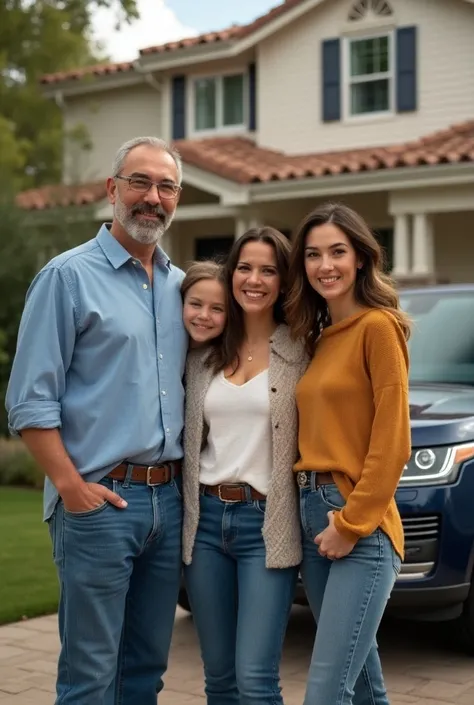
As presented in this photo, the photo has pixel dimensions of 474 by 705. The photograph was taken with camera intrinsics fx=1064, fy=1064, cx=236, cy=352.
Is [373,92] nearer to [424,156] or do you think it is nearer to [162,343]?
[424,156]

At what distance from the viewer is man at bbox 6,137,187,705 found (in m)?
3.24

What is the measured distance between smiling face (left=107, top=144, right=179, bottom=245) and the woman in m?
0.29

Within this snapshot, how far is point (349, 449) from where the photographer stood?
3.17 m

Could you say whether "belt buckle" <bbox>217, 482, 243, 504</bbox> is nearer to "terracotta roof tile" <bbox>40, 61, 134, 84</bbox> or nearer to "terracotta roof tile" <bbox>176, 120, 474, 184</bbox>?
"terracotta roof tile" <bbox>176, 120, 474, 184</bbox>

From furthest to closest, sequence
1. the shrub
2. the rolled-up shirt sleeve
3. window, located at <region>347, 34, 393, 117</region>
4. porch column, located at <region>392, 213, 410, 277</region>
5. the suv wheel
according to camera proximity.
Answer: window, located at <region>347, 34, 393, 117</region> → porch column, located at <region>392, 213, 410, 277</region> → the shrub → the suv wheel → the rolled-up shirt sleeve

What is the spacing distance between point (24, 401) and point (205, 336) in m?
0.66

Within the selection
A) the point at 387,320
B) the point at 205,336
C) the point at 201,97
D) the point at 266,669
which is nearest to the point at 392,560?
the point at 266,669

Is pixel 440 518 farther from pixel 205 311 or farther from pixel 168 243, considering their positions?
pixel 168 243

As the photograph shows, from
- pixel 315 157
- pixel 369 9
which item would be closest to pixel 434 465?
pixel 315 157

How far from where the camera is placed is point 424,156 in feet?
46.8

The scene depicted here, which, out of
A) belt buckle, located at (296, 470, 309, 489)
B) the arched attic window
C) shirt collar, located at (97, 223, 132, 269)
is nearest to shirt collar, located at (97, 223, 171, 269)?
shirt collar, located at (97, 223, 132, 269)

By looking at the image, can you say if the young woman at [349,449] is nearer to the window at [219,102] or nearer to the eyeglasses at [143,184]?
the eyeglasses at [143,184]

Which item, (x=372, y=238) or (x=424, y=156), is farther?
(x=424, y=156)

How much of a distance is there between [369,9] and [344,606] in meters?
15.0
